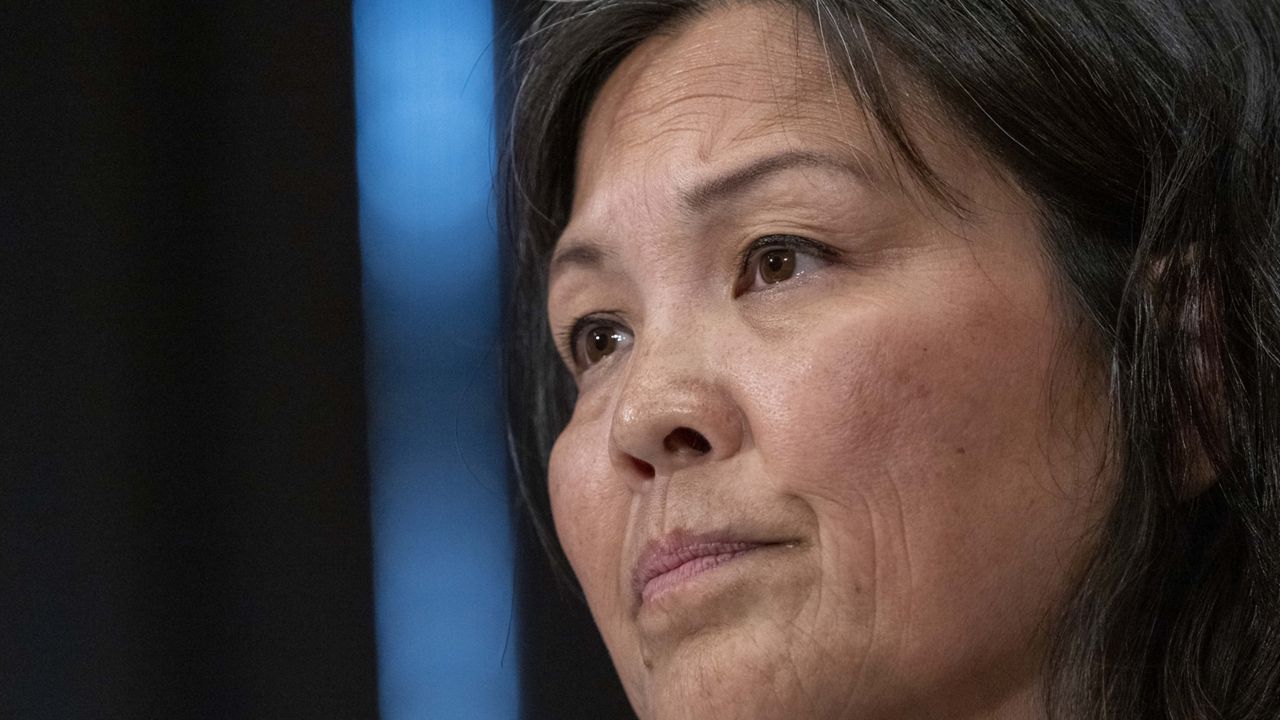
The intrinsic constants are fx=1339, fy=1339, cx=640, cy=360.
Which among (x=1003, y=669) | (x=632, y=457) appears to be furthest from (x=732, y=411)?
(x=1003, y=669)

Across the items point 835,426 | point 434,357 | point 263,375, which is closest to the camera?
point 835,426

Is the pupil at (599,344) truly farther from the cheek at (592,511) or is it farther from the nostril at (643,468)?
the nostril at (643,468)

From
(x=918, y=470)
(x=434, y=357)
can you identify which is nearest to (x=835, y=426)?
(x=918, y=470)

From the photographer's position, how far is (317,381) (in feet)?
5.20

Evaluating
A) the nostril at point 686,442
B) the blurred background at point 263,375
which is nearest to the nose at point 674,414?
the nostril at point 686,442

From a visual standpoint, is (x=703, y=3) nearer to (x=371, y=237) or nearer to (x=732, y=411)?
(x=732, y=411)

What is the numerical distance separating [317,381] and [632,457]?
0.63 metres

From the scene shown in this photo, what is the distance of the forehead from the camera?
1.07 meters

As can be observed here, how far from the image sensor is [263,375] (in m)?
1.55

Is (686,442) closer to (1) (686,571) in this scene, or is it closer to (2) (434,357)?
(1) (686,571)

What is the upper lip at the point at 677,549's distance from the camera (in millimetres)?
993

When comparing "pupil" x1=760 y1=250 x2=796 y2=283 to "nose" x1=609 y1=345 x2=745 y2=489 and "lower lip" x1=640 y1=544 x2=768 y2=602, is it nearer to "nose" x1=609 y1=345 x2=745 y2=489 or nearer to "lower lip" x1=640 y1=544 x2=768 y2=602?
"nose" x1=609 y1=345 x2=745 y2=489

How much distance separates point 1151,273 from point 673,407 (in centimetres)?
39

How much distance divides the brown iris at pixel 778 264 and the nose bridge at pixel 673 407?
2.8 inches
